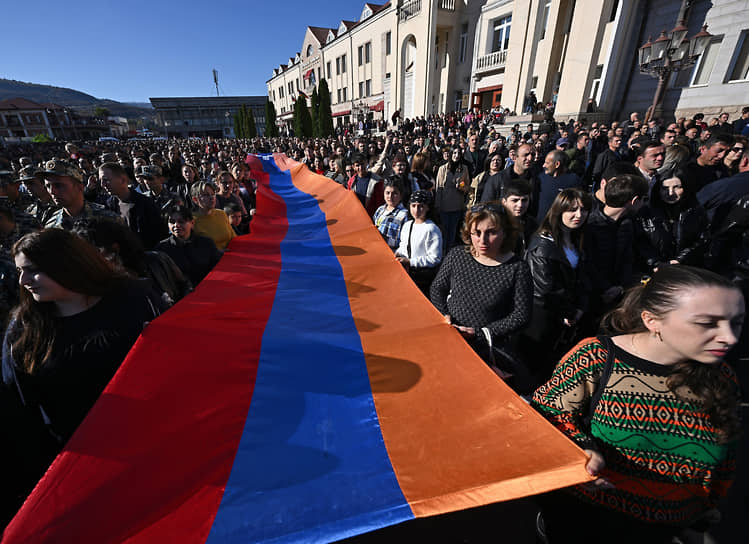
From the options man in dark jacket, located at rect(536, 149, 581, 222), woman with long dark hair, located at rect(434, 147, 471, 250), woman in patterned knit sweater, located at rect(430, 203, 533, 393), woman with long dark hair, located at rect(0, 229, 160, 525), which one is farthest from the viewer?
woman with long dark hair, located at rect(434, 147, 471, 250)

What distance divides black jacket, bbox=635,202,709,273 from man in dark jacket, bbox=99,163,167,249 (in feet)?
17.1

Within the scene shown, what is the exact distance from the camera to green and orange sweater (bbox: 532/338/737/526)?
1279 mm

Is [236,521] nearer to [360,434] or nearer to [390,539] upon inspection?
[360,434]

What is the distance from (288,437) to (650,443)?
1.62 meters

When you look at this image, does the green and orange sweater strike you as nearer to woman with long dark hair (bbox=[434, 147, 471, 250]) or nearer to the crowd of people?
the crowd of people

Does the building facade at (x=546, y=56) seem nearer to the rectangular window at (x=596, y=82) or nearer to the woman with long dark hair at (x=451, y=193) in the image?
the rectangular window at (x=596, y=82)

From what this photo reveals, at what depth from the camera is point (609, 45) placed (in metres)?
14.7

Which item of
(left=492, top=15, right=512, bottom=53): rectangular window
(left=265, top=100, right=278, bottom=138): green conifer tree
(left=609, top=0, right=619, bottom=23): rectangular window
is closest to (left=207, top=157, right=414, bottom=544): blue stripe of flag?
(left=609, top=0, right=619, bottom=23): rectangular window

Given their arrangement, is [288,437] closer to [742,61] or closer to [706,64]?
[742,61]

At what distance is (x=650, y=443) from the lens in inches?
51.5

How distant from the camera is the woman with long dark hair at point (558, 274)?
2.56 m

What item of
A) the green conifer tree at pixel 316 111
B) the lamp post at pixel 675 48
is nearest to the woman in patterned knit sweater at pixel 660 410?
the lamp post at pixel 675 48

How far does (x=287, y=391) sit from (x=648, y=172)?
5156 millimetres

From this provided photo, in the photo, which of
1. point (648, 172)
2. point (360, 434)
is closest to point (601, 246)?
point (648, 172)
